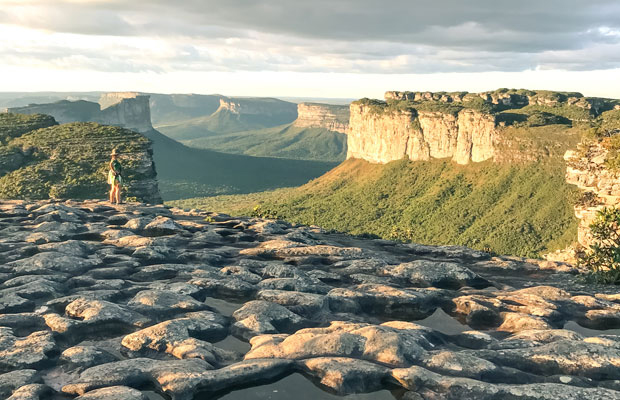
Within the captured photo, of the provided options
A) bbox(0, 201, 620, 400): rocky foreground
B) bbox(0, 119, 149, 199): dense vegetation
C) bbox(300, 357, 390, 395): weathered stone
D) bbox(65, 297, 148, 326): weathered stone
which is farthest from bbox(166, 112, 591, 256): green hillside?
bbox(300, 357, 390, 395): weathered stone

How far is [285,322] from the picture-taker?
46.8 ft

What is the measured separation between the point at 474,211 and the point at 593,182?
13467cm

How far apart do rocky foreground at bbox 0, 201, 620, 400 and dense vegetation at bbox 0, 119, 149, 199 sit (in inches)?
2846

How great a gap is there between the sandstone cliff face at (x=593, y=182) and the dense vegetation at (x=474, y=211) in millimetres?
87784

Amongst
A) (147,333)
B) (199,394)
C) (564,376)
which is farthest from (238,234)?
(564,376)

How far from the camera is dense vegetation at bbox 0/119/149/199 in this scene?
90.2 m

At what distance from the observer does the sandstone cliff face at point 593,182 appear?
3120 centimetres

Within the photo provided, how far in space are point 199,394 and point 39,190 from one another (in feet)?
295

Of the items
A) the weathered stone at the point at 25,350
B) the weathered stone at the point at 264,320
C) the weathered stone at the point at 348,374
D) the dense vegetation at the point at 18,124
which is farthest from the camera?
the dense vegetation at the point at 18,124

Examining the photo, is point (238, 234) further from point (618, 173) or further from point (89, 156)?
point (89, 156)

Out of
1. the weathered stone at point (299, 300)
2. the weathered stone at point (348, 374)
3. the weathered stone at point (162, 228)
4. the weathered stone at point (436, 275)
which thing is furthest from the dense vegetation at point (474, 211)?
the weathered stone at point (348, 374)

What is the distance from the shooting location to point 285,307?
49.9 ft

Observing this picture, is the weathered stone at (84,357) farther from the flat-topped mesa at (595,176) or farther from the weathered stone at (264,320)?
the flat-topped mesa at (595,176)

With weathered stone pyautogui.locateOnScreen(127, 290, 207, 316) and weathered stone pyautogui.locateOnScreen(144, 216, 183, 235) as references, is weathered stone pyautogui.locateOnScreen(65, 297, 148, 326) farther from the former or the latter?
weathered stone pyautogui.locateOnScreen(144, 216, 183, 235)
